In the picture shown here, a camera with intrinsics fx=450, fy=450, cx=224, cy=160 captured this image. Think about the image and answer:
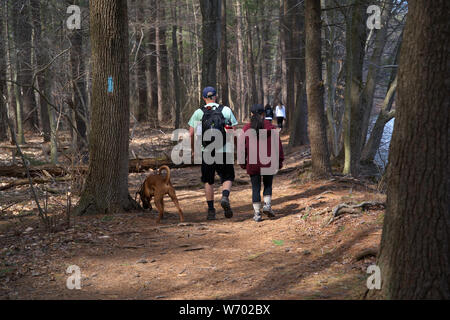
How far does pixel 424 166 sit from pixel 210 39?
12.2m

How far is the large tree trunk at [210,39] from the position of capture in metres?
14.6

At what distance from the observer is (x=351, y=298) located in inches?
158

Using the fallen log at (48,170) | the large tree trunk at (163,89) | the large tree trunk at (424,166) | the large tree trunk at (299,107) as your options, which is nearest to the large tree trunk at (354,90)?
the fallen log at (48,170)

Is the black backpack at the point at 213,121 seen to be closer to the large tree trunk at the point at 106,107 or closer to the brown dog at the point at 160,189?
the brown dog at the point at 160,189

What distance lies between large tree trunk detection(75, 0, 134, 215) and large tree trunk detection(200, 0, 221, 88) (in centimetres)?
669

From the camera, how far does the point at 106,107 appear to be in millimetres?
7859

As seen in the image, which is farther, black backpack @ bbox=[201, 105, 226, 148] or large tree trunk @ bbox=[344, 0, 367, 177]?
large tree trunk @ bbox=[344, 0, 367, 177]

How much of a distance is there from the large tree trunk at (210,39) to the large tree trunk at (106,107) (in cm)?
669

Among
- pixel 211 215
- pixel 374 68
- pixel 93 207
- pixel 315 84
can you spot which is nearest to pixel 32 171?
pixel 93 207

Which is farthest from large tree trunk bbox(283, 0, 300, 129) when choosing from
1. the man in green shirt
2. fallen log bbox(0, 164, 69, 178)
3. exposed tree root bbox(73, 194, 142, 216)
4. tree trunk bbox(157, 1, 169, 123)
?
exposed tree root bbox(73, 194, 142, 216)

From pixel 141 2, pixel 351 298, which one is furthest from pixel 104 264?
pixel 141 2

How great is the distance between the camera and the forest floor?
470cm

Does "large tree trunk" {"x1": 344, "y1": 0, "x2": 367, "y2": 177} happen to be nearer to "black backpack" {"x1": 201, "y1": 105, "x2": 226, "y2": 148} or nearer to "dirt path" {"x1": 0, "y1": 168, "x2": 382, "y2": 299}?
"dirt path" {"x1": 0, "y1": 168, "x2": 382, "y2": 299}
